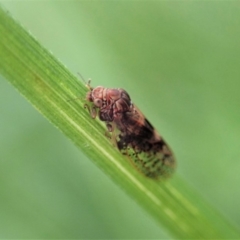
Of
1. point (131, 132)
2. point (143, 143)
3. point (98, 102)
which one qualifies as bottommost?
point (143, 143)

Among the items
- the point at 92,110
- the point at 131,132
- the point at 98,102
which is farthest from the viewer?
the point at 131,132

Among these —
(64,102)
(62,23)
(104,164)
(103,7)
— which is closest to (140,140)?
(104,164)

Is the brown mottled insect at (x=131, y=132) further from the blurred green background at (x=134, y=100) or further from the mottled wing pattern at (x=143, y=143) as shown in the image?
the blurred green background at (x=134, y=100)

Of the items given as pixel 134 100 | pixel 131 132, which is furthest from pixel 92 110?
pixel 134 100

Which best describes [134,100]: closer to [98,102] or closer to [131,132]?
[131,132]

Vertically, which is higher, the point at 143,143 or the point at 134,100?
the point at 134,100

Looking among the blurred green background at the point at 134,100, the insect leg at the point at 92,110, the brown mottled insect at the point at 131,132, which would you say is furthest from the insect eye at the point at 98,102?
the blurred green background at the point at 134,100

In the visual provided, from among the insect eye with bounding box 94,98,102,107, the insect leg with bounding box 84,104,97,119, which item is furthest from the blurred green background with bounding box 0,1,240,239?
the insect leg with bounding box 84,104,97,119
